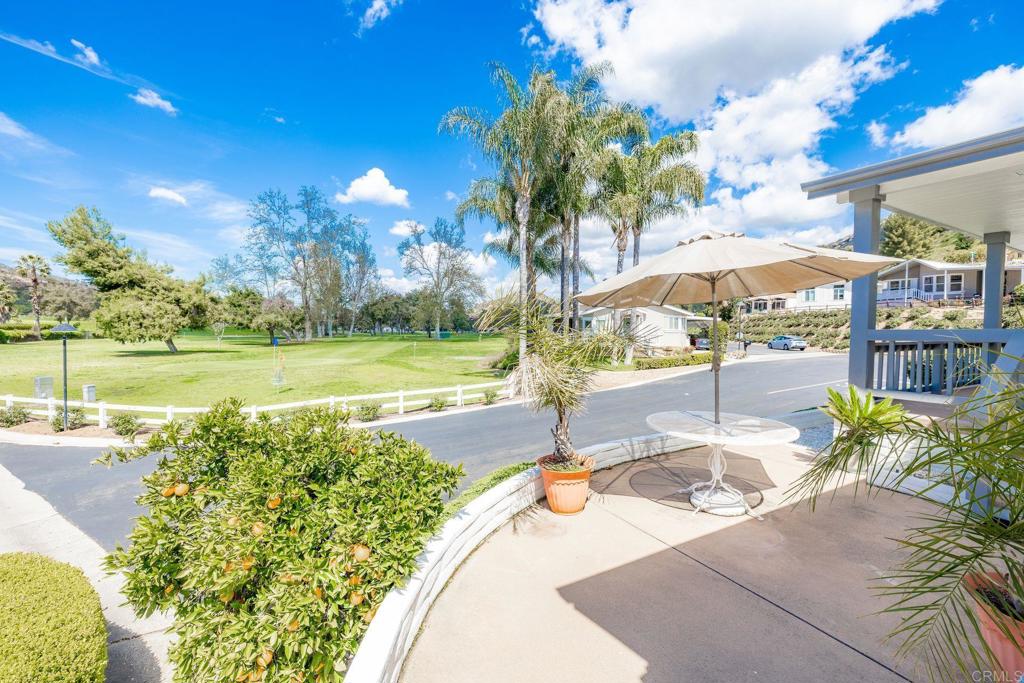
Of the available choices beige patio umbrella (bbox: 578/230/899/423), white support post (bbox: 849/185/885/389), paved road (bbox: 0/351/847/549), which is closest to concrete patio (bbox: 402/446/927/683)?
beige patio umbrella (bbox: 578/230/899/423)

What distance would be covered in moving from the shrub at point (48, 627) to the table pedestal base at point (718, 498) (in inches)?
180

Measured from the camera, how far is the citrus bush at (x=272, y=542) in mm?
1999

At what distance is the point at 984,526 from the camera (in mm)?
1469

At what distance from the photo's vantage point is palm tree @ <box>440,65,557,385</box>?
51.6ft

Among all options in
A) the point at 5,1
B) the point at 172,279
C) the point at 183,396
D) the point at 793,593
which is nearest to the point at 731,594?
the point at 793,593

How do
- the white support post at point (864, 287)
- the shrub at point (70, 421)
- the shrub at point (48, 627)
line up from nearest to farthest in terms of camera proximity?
the shrub at point (48, 627)
the white support post at point (864, 287)
the shrub at point (70, 421)

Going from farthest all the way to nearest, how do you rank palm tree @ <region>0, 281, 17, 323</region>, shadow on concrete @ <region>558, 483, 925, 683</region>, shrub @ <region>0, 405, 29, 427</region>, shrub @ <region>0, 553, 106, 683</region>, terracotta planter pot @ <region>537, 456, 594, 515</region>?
palm tree @ <region>0, 281, 17, 323</region>, shrub @ <region>0, 405, 29, 427</region>, terracotta planter pot @ <region>537, 456, 594, 515</region>, shadow on concrete @ <region>558, 483, 925, 683</region>, shrub @ <region>0, 553, 106, 683</region>

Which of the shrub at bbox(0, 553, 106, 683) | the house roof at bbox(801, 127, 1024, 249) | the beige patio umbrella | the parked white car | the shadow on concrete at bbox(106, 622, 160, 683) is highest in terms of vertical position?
the house roof at bbox(801, 127, 1024, 249)

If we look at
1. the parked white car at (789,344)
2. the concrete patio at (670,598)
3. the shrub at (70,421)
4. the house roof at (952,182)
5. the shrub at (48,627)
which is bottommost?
the shrub at (70,421)

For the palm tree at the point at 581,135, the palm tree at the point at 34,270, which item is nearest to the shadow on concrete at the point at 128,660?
the palm tree at the point at 581,135

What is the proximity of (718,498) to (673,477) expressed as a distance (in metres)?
0.91

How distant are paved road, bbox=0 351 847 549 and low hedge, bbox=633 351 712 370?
4278 mm

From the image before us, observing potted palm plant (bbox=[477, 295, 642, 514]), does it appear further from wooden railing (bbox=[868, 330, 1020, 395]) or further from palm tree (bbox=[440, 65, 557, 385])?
palm tree (bbox=[440, 65, 557, 385])

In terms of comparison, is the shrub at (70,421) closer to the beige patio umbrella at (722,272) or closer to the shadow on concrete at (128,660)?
the shadow on concrete at (128,660)
